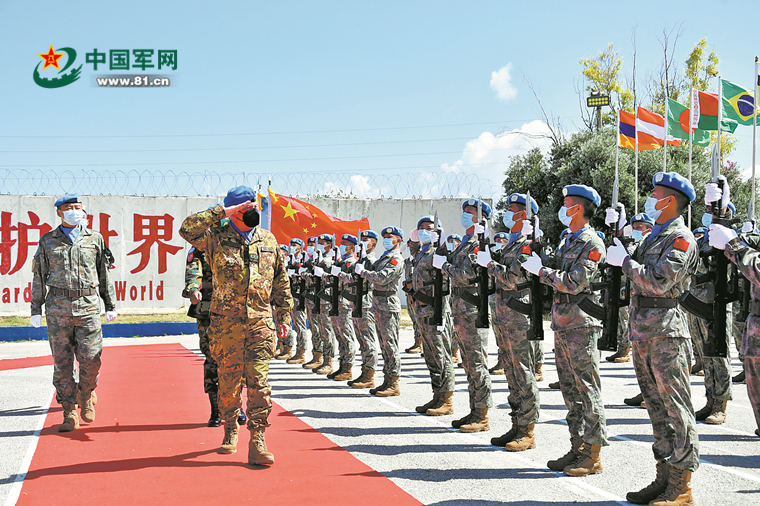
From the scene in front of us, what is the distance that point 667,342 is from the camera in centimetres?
433

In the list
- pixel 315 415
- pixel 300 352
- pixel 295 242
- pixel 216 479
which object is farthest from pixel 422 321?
pixel 295 242

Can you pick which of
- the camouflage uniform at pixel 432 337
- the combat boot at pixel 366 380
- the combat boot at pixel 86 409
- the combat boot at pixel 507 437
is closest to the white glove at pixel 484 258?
the combat boot at pixel 507 437

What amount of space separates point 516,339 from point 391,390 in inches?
127

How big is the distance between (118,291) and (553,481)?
17910 mm

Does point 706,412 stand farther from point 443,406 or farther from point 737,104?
point 737,104

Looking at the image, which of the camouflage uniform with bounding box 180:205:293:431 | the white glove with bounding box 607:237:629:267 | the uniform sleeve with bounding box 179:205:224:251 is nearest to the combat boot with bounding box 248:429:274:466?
the camouflage uniform with bounding box 180:205:293:431

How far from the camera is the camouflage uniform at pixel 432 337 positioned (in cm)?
729

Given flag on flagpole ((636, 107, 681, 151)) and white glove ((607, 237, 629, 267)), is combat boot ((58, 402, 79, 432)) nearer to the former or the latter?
white glove ((607, 237, 629, 267))

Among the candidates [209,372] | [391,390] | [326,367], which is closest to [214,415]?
[209,372]

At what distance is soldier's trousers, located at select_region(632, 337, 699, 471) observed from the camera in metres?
4.21

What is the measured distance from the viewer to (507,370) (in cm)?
585

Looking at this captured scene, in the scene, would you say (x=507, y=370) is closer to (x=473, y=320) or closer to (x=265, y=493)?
(x=473, y=320)

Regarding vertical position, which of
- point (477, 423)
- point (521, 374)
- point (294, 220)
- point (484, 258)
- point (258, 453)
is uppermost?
point (294, 220)

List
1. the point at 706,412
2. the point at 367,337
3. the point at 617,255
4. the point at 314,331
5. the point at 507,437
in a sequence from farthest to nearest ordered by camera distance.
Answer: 1. the point at 314,331
2. the point at 367,337
3. the point at 706,412
4. the point at 507,437
5. the point at 617,255
